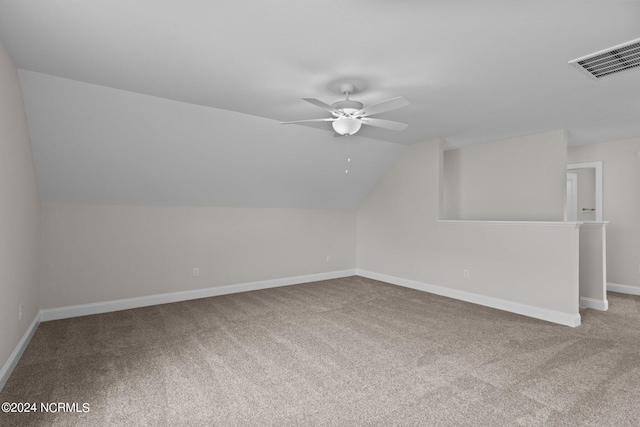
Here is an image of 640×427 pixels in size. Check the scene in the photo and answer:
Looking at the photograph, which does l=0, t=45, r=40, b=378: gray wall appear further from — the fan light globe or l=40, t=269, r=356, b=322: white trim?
the fan light globe

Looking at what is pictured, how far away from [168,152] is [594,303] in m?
5.76

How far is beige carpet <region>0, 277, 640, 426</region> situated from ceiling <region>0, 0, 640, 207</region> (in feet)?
6.36

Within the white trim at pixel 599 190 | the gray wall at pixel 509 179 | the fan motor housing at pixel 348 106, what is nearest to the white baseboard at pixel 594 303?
the gray wall at pixel 509 179

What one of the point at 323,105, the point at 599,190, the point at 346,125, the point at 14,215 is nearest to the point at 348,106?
the point at 346,125

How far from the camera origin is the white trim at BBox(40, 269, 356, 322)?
12.7 feet

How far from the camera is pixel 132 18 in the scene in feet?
6.49

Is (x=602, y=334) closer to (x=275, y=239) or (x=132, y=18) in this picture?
(x=275, y=239)

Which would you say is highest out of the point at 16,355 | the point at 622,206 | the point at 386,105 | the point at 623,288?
the point at 386,105

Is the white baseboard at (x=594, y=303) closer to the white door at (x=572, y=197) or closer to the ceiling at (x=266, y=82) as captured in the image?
the white door at (x=572, y=197)

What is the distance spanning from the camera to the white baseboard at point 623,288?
5.04m

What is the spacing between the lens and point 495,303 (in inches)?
172

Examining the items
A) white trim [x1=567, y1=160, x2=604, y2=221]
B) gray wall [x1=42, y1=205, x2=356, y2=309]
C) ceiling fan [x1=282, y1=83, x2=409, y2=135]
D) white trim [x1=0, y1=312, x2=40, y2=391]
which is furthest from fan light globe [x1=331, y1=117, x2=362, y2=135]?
white trim [x1=567, y1=160, x2=604, y2=221]

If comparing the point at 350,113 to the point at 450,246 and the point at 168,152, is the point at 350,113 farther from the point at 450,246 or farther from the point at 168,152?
the point at 450,246

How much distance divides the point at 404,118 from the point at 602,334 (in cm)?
312
